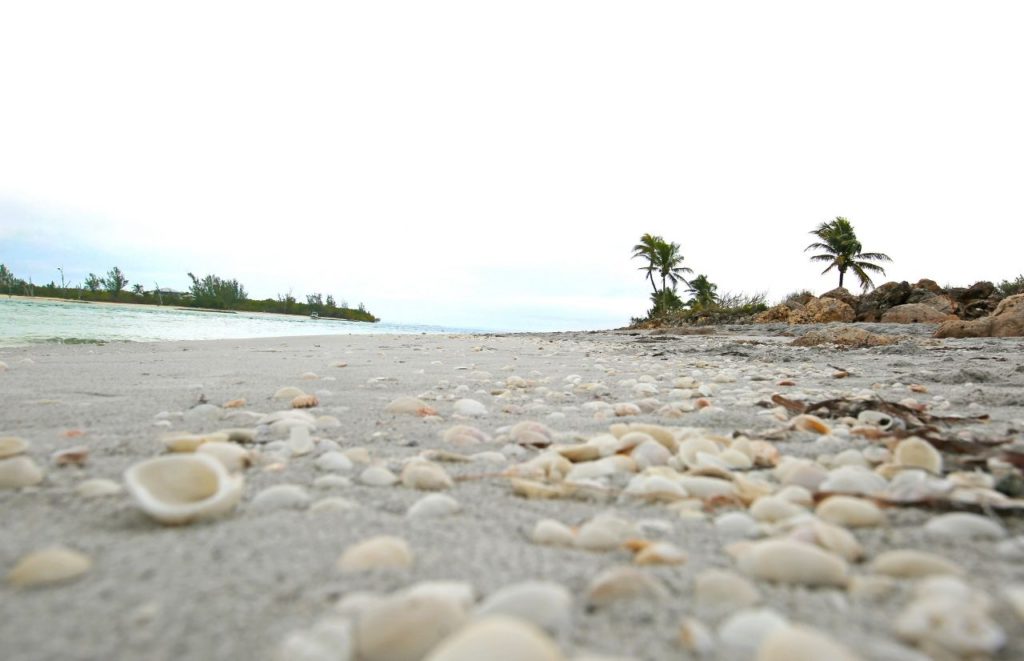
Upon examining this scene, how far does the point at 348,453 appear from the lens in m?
1.67

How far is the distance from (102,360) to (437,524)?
17.4 ft

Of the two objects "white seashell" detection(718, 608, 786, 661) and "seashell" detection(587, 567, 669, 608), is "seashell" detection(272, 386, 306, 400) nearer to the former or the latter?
"seashell" detection(587, 567, 669, 608)

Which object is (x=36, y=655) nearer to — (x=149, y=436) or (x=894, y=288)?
(x=149, y=436)

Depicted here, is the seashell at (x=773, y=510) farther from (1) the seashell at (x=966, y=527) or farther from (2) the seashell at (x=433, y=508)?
(2) the seashell at (x=433, y=508)

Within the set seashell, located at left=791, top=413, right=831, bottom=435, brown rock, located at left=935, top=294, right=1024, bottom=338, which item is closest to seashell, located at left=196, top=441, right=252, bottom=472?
seashell, located at left=791, top=413, right=831, bottom=435

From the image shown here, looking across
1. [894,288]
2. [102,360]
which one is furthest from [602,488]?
[894,288]

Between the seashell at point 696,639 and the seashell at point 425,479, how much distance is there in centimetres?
80

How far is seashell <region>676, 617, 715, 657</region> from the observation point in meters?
0.70

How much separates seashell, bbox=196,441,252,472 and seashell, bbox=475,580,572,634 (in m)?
0.99

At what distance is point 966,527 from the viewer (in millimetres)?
1032

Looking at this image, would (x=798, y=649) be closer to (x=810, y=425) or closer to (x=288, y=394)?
(x=810, y=425)

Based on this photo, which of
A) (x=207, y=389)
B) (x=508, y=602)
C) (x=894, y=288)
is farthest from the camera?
(x=894, y=288)

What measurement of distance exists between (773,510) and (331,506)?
3.17 ft

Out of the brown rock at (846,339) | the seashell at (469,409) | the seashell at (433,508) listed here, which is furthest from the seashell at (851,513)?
the brown rock at (846,339)
